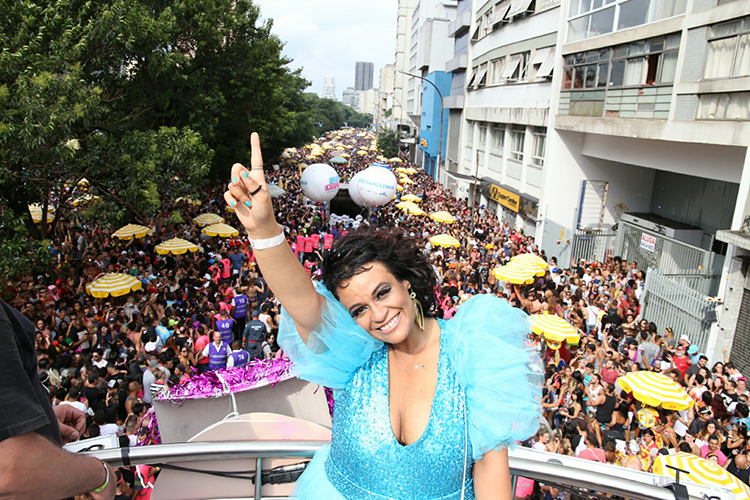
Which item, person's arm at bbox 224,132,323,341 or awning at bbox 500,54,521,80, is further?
awning at bbox 500,54,521,80

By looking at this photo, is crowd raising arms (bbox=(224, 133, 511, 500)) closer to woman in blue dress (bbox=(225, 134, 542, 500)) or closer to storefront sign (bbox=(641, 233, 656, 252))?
woman in blue dress (bbox=(225, 134, 542, 500))

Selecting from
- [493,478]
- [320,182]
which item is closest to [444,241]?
[320,182]

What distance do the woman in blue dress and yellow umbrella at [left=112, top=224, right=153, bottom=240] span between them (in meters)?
13.4

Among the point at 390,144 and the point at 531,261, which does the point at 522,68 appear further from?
the point at 390,144

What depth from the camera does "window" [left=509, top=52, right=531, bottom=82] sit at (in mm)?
19834

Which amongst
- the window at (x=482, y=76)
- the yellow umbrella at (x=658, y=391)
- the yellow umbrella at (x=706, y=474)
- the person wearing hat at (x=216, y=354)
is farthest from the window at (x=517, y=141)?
the yellow umbrella at (x=706, y=474)

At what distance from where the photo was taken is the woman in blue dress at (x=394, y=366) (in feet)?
5.70

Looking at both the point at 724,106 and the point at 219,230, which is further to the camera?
the point at 219,230

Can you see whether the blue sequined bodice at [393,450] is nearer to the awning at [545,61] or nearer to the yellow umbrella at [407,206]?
the awning at [545,61]

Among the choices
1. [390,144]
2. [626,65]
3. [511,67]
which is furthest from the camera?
[390,144]

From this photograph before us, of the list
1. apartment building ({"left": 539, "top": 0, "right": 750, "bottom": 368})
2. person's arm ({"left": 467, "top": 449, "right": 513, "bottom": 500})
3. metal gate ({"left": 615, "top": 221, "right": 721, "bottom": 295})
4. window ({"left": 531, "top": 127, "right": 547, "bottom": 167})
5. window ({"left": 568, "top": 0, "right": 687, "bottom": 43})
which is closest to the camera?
person's arm ({"left": 467, "top": 449, "right": 513, "bottom": 500})

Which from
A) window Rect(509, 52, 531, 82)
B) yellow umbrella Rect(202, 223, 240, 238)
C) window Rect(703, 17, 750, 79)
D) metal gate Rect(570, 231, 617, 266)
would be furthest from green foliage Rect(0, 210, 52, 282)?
window Rect(509, 52, 531, 82)

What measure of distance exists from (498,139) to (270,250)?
943 inches

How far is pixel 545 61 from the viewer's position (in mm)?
17766
